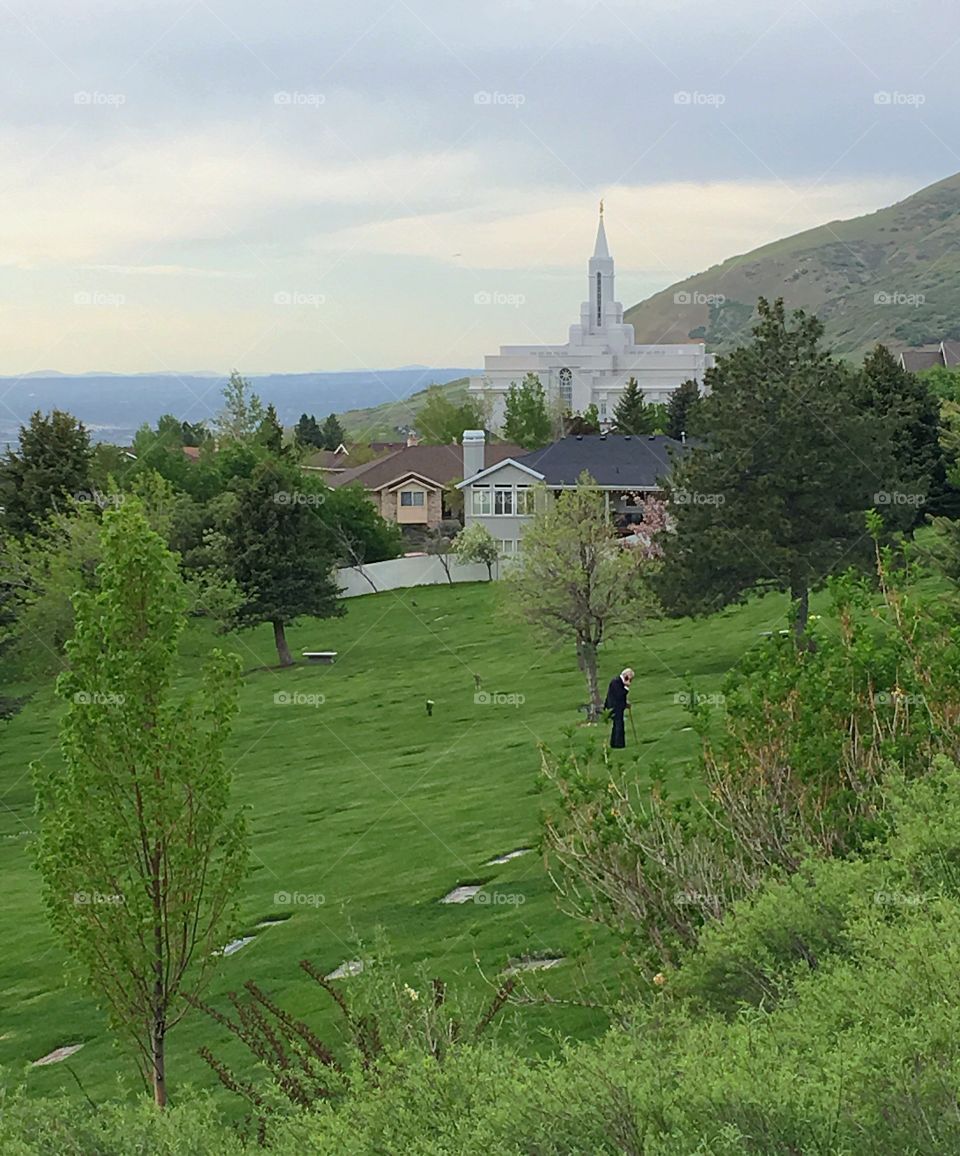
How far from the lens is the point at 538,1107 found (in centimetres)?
791

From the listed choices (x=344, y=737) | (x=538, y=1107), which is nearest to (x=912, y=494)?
(x=344, y=737)

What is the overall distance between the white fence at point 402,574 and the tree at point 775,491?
1233 inches

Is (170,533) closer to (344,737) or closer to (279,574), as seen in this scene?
(279,574)

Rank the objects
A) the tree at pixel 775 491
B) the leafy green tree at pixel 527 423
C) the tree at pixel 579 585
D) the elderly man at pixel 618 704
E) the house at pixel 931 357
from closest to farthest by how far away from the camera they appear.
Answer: the elderly man at pixel 618 704
the tree at pixel 775 491
the tree at pixel 579 585
the leafy green tree at pixel 527 423
the house at pixel 931 357

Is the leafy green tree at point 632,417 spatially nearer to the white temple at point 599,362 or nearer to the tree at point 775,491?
the white temple at point 599,362

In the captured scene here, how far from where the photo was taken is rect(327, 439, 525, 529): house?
97.2 metres

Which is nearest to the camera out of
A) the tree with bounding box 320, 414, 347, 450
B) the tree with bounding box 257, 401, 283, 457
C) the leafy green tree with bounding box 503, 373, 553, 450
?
the tree with bounding box 257, 401, 283, 457

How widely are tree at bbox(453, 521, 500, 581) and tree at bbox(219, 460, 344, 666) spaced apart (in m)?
15.8

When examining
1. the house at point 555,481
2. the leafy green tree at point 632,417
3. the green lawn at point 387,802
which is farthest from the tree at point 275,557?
the leafy green tree at point 632,417

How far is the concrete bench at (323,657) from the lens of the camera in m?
54.7

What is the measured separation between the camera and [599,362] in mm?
184750

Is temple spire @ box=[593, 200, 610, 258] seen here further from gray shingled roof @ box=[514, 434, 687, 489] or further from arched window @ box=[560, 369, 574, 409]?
gray shingled roof @ box=[514, 434, 687, 489]

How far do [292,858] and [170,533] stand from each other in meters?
34.9

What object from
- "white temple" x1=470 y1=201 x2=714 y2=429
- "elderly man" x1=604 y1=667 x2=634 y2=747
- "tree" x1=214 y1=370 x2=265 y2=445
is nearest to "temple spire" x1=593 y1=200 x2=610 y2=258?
"white temple" x1=470 y1=201 x2=714 y2=429
